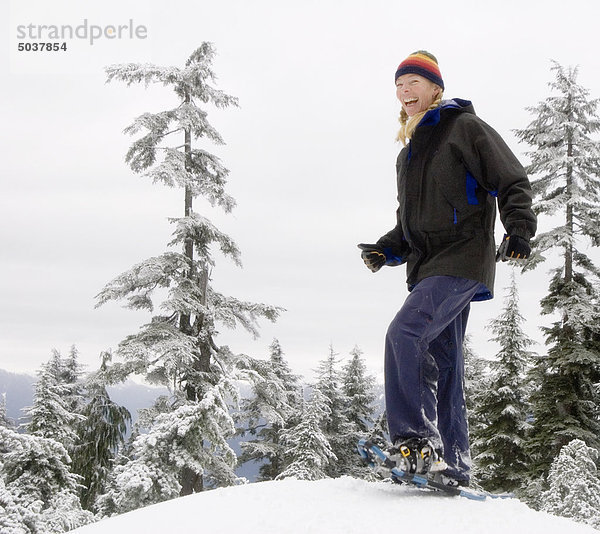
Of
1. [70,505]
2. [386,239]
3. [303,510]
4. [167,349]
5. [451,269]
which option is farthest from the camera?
[167,349]

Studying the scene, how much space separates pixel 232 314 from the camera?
1531 cm

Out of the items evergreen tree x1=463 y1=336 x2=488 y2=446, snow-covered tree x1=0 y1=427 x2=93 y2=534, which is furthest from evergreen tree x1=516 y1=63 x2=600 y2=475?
snow-covered tree x1=0 y1=427 x2=93 y2=534

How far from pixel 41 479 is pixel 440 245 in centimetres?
1145

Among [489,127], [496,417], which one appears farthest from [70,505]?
[496,417]

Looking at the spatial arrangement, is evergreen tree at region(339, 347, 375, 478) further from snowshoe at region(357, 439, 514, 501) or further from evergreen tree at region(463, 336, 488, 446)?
snowshoe at region(357, 439, 514, 501)

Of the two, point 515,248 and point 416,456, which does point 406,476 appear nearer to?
point 416,456

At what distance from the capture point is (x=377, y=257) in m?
3.63

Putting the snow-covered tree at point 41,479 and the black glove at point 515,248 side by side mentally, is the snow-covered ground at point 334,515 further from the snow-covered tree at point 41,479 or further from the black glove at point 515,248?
Result: the snow-covered tree at point 41,479

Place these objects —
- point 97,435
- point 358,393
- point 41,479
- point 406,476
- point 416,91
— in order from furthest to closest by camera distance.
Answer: point 358,393
point 97,435
point 41,479
point 416,91
point 406,476

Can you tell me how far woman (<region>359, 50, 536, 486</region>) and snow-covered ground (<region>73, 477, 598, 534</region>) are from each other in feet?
0.77

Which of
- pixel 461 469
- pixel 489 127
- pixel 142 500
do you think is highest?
pixel 489 127

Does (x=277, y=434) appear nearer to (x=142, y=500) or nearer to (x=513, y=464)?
(x=513, y=464)

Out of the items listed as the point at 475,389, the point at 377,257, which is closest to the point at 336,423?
the point at 475,389

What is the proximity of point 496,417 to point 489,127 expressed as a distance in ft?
69.9
